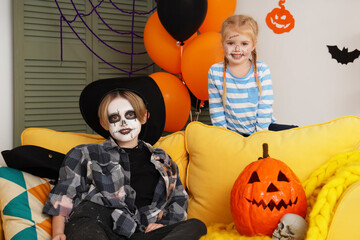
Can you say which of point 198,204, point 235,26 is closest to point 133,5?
point 235,26

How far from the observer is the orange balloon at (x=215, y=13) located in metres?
2.62

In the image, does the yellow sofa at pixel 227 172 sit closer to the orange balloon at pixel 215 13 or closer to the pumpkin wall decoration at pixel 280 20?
the orange balloon at pixel 215 13

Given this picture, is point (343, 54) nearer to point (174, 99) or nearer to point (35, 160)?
point (174, 99)

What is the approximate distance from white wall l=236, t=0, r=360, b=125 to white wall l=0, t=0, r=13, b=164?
195 centimetres

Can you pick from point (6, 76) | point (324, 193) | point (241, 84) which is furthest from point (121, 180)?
point (6, 76)

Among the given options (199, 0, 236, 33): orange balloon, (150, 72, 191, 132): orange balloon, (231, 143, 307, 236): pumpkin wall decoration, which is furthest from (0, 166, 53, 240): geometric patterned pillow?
(199, 0, 236, 33): orange balloon

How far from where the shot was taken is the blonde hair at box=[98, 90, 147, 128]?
60.1 inches

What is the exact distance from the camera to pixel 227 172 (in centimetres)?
146

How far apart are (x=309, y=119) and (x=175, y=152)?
1.54 metres

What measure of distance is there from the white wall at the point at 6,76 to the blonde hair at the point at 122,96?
1.76m

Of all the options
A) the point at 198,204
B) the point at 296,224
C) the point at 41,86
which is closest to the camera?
the point at 296,224

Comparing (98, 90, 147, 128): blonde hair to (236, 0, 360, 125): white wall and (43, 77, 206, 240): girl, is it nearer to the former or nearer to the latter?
(43, 77, 206, 240): girl

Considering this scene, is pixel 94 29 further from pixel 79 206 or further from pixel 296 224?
pixel 296 224

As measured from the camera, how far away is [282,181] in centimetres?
120
